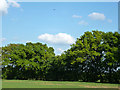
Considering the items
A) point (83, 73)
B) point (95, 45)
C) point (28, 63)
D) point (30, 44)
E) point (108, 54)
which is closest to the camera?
point (108, 54)

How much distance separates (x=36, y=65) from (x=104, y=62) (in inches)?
618

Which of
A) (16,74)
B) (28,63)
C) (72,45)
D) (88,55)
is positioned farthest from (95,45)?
(16,74)

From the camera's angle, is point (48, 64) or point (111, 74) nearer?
point (111, 74)

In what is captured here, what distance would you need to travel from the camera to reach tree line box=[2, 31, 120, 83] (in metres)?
34.2

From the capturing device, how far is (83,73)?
38.2 metres

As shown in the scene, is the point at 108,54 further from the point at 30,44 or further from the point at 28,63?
the point at 30,44

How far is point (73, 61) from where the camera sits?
35500mm

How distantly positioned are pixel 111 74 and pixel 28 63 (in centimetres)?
1814

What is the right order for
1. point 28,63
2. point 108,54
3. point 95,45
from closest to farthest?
point 108,54, point 95,45, point 28,63

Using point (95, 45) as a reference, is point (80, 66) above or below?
below

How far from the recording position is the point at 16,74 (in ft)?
145

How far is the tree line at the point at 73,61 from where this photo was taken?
34.2 m

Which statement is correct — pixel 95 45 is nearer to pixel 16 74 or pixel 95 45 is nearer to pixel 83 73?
pixel 83 73

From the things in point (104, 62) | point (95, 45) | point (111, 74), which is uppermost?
point (95, 45)
